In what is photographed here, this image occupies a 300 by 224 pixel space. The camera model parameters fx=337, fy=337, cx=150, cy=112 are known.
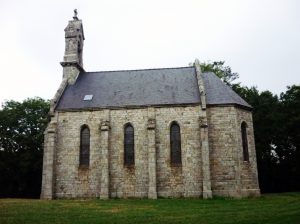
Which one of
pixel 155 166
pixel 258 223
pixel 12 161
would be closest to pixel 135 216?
pixel 258 223

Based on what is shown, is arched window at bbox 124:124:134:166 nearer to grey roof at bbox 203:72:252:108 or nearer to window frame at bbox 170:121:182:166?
window frame at bbox 170:121:182:166

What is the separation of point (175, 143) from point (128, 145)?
151 inches

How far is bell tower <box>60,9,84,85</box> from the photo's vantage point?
32.4m

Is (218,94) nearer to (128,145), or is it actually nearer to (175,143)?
(175,143)

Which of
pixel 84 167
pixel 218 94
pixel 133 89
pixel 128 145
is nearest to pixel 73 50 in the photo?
pixel 133 89

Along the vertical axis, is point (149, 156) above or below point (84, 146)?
below

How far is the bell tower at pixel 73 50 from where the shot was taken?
3241 cm

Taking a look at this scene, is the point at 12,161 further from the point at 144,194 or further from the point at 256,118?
the point at 256,118

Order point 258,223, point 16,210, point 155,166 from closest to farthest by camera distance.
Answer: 1. point 258,223
2. point 16,210
3. point 155,166

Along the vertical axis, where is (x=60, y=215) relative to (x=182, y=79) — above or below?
below

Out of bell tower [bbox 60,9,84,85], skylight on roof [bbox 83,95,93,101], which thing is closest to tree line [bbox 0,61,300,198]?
bell tower [bbox 60,9,84,85]

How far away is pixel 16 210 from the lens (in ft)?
56.1

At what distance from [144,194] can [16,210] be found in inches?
428

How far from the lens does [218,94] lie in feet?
91.7
